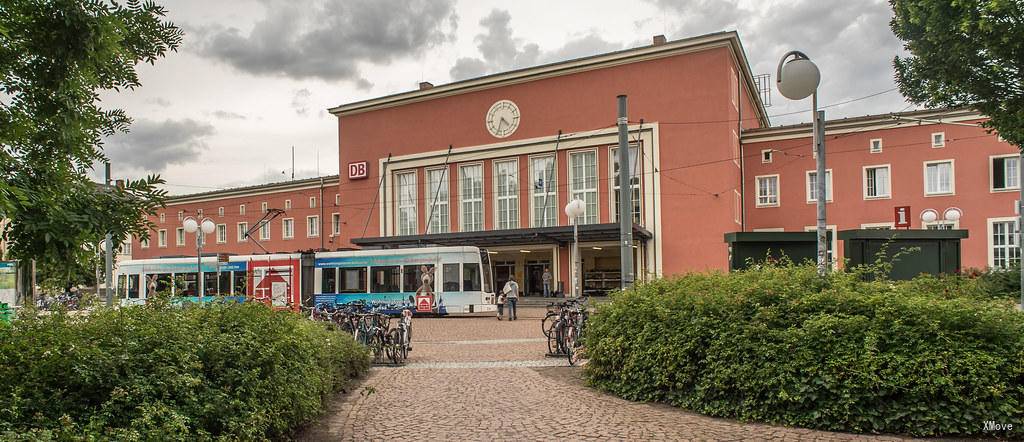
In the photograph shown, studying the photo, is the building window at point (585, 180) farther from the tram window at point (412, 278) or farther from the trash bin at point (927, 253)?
the trash bin at point (927, 253)

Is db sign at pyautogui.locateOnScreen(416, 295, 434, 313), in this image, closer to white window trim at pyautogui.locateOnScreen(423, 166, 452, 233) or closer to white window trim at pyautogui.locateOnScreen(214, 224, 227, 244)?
white window trim at pyautogui.locateOnScreen(423, 166, 452, 233)

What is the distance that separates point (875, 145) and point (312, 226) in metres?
37.6

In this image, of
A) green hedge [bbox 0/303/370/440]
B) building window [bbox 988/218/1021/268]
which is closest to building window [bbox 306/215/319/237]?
building window [bbox 988/218/1021/268]

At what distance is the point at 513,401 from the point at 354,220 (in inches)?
1588

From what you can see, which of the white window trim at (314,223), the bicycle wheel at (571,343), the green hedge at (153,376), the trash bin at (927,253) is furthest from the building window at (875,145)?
the white window trim at (314,223)

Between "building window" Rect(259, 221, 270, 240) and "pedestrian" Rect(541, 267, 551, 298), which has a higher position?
"building window" Rect(259, 221, 270, 240)

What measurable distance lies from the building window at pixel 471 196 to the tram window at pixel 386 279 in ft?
49.3

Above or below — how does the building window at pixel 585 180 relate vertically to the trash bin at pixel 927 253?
above

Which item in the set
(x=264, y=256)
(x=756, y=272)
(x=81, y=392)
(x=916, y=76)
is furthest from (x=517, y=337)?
(x=264, y=256)

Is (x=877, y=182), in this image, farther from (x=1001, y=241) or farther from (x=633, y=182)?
(x=633, y=182)

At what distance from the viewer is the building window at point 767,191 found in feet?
127

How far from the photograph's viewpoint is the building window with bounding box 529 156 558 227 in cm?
3994

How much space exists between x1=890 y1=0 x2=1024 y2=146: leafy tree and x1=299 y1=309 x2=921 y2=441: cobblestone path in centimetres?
514

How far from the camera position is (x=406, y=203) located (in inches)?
1789
